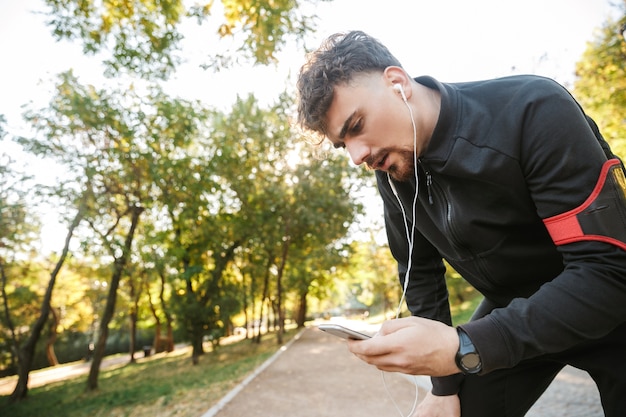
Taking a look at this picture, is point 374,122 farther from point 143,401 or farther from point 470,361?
point 143,401

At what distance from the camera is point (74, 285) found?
84.5 ft

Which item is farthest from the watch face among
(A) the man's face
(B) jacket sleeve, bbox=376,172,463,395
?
(B) jacket sleeve, bbox=376,172,463,395

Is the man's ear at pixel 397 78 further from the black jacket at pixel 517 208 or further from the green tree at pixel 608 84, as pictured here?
the green tree at pixel 608 84

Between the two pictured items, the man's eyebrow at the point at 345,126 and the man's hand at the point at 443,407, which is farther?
the man's hand at the point at 443,407

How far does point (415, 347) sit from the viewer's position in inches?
43.9

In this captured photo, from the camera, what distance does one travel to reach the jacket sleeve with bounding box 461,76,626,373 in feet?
3.67

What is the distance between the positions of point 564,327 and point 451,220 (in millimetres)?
628

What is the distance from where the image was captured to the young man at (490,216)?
1.14 m

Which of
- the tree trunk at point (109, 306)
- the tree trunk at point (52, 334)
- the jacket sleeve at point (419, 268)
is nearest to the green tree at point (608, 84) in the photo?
the jacket sleeve at point (419, 268)

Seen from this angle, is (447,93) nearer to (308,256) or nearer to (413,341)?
(413,341)

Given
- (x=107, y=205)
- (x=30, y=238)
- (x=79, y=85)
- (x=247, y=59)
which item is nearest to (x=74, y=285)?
(x=30, y=238)

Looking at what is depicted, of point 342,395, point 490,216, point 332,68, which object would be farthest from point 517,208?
point 342,395

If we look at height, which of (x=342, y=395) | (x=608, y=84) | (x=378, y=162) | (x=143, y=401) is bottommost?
(x=342, y=395)

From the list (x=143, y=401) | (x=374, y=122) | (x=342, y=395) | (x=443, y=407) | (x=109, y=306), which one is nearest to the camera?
(x=374, y=122)
